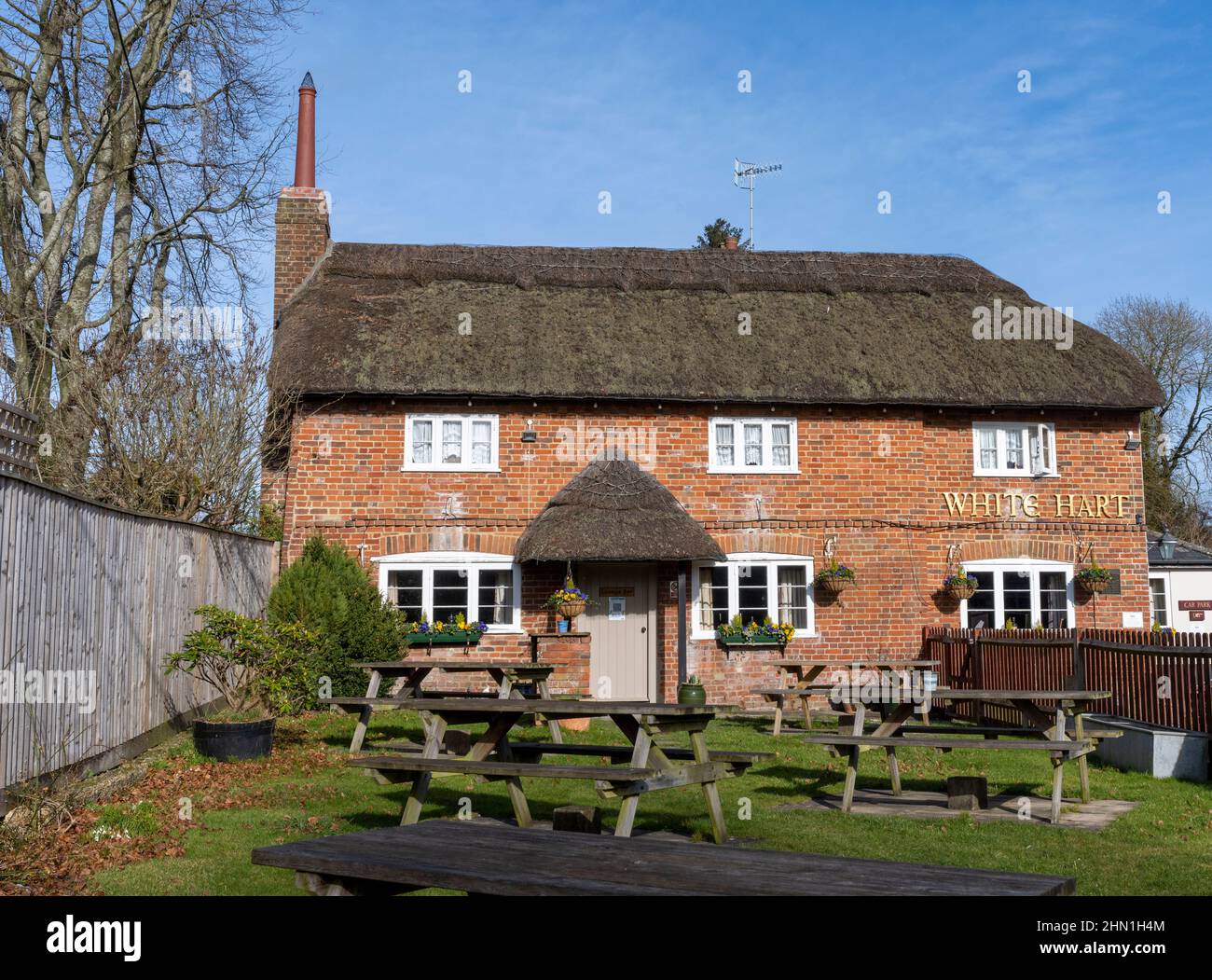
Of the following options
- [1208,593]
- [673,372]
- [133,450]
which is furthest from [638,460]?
[1208,593]

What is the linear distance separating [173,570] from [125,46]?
11924mm

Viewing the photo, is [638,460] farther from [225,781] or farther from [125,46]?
[125,46]

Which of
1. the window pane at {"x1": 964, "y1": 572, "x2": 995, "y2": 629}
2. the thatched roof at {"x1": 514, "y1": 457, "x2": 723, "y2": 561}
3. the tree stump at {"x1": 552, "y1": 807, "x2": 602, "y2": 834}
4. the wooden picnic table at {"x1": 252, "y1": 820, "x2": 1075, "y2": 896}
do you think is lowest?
the tree stump at {"x1": 552, "y1": 807, "x2": 602, "y2": 834}

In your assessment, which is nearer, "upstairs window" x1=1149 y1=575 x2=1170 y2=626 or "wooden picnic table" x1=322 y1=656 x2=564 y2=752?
"wooden picnic table" x1=322 y1=656 x2=564 y2=752

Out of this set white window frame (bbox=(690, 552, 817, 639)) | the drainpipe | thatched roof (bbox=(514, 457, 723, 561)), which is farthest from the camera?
white window frame (bbox=(690, 552, 817, 639))

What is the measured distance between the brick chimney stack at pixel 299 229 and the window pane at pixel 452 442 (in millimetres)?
4143

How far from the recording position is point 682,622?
55.6 ft

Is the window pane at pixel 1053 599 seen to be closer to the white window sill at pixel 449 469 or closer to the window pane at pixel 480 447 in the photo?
the white window sill at pixel 449 469

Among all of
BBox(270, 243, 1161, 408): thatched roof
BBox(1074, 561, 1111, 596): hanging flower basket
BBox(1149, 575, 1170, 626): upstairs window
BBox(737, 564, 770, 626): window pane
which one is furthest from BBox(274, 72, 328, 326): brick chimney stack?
BBox(1149, 575, 1170, 626): upstairs window

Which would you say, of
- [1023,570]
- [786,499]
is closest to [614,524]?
[786,499]

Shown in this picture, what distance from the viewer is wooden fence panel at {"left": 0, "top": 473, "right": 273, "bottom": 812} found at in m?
7.68

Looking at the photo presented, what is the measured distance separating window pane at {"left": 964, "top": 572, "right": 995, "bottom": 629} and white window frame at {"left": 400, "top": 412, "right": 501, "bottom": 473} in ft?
25.3

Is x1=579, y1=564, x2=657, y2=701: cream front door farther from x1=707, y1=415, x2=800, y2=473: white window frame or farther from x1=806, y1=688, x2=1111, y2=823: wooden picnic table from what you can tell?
x1=806, y1=688, x2=1111, y2=823: wooden picnic table

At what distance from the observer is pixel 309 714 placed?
14.7m
